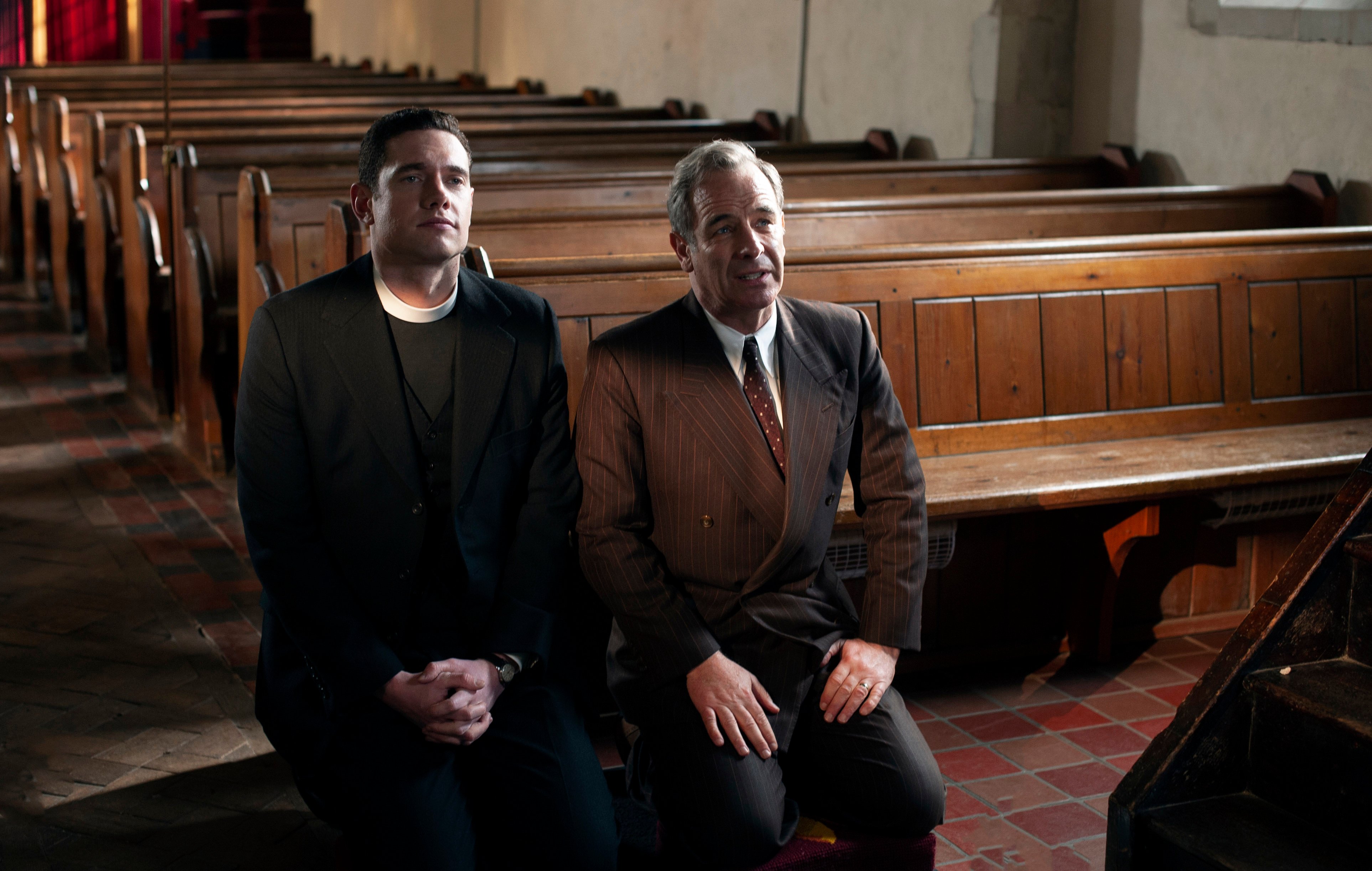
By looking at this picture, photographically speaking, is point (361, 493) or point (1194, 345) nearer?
point (361, 493)

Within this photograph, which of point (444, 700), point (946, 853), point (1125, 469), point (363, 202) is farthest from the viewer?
point (1125, 469)

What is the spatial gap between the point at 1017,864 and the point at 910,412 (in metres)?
1.14

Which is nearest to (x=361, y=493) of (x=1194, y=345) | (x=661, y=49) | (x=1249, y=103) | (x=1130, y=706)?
(x=1130, y=706)

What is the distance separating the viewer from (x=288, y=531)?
2.15 metres

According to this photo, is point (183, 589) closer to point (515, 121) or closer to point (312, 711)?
point (312, 711)

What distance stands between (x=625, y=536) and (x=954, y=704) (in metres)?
1.35

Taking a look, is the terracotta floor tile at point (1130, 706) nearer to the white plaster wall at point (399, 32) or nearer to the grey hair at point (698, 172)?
the grey hair at point (698, 172)

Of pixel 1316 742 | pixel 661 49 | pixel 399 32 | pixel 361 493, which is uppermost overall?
pixel 399 32

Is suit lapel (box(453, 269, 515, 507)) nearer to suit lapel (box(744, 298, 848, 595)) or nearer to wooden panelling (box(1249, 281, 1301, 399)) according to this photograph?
suit lapel (box(744, 298, 848, 595))

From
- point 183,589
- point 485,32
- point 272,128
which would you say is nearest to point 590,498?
point 183,589

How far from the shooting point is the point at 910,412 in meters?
3.29

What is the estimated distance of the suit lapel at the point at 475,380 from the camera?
220cm

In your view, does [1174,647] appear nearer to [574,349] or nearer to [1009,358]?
[1009,358]

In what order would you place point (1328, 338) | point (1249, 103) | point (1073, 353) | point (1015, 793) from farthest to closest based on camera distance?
point (1249, 103) → point (1328, 338) → point (1073, 353) → point (1015, 793)
